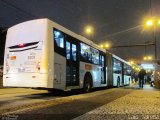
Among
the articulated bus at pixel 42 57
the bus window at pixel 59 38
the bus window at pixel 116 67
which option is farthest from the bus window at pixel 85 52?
the bus window at pixel 116 67

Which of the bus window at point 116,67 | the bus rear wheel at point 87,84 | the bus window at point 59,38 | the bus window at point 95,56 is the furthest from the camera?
the bus window at point 116,67

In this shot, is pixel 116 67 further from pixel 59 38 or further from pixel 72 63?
pixel 59 38

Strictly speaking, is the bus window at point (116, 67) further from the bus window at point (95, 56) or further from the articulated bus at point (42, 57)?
the articulated bus at point (42, 57)

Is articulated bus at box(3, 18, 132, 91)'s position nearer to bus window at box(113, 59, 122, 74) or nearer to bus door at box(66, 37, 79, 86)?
bus door at box(66, 37, 79, 86)

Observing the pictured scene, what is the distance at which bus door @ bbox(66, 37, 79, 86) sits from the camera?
13335 millimetres

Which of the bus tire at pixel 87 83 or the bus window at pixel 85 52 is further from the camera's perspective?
the bus tire at pixel 87 83

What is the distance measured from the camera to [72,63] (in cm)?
1390

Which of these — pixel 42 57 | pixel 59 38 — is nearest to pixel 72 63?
pixel 59 38

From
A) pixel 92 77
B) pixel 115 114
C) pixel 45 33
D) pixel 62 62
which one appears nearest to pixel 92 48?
pixel 92 77

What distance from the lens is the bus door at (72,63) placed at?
1334cm

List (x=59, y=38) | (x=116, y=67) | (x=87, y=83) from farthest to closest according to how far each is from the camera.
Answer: (x=116, y=67) < (x=87, y=83) < (x=59, y=38)

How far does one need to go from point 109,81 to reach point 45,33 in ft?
37.8

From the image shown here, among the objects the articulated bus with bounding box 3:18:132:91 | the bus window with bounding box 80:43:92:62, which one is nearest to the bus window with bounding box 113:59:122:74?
the bus window with bounding box 80:43:92:62

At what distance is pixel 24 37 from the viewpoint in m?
12.4
